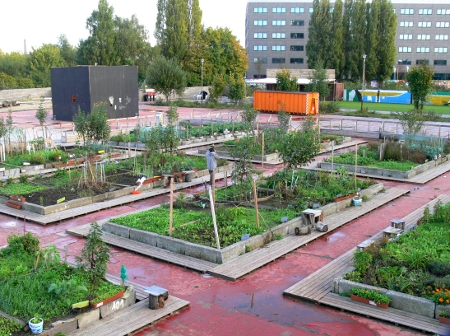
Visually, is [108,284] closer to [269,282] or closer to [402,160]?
[269,282]

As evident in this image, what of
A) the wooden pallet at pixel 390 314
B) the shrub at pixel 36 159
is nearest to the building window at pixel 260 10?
the shrub at pixel 36 159

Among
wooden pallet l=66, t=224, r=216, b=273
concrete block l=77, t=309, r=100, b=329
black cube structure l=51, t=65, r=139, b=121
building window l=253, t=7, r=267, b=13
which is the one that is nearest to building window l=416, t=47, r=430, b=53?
building window l=253, t=7, r=267, b=13

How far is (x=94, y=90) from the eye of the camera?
3800 cm

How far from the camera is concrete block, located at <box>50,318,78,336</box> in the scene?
8438 millimetres

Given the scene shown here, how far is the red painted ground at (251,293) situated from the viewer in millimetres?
9047

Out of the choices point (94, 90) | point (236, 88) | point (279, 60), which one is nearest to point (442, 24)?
point (279, 60)

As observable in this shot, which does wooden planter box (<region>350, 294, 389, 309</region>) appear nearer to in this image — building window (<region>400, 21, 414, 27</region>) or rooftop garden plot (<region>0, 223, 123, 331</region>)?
rooftop garden plot (<region>0, 223, 123, 331</region>)

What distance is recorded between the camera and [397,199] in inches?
693

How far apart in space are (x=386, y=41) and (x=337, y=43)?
6.44 metres

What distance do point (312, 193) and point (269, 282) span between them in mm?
5539

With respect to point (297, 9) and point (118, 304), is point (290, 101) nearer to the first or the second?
point (118, 304)

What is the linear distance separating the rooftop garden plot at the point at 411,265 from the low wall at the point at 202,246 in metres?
2.56

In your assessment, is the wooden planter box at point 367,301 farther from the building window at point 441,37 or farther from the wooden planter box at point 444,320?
the building window at point 441,37

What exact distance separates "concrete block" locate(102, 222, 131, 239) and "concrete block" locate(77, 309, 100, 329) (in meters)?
4.36
